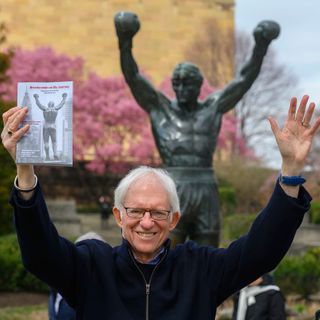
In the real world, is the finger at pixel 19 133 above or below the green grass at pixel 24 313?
above

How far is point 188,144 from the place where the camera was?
7.04 m

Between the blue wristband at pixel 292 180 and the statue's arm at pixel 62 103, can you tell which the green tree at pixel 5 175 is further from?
the blue wristband at pixel 292 180

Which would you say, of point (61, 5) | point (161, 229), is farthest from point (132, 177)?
point (61, 5)

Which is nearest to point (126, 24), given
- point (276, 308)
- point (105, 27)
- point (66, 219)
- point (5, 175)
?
point (276, 308)

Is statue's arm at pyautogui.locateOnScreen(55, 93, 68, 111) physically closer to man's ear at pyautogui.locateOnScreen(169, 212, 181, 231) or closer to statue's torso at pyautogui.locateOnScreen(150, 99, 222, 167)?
man's ear at pyautogui.locateOnScreen(169, 212, 181, 231)

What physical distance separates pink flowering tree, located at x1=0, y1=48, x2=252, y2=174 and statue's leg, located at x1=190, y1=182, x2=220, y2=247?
78.6 feet

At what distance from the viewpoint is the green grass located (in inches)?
398

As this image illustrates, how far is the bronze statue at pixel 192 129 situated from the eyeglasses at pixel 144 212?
4.09m

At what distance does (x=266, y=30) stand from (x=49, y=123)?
4620 mm

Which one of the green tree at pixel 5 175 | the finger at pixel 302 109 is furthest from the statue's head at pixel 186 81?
the green tree at pixel 5 175

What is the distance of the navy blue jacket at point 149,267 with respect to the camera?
8.95 feet

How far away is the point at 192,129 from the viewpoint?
23.1 feet

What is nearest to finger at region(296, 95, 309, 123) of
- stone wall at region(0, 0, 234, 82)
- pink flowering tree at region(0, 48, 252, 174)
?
pink flowering tree at region(0, 48, 252, 174)

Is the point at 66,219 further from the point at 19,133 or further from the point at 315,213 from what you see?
the point at 19,133
